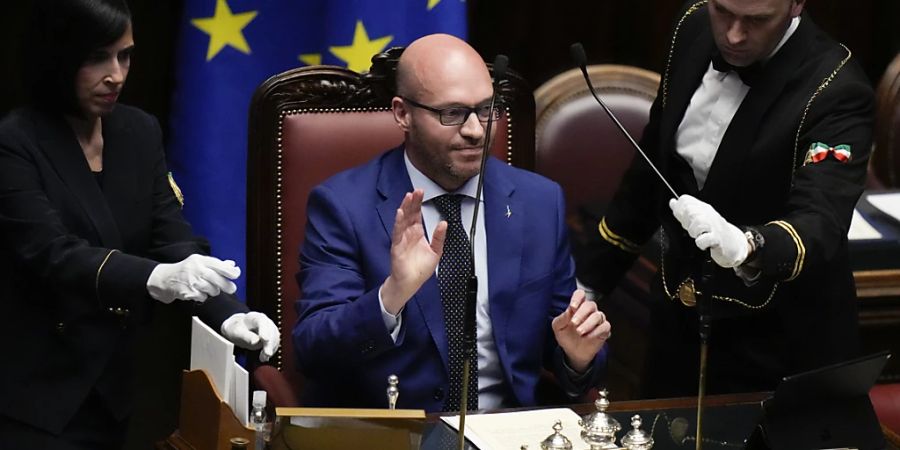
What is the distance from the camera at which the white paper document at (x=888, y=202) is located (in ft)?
12.7

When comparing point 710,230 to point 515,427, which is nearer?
point 710,230

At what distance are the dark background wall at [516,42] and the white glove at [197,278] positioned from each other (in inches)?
59.6

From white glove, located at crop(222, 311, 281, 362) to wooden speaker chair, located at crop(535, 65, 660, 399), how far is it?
140cm

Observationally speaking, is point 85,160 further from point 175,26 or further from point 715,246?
point 175,26

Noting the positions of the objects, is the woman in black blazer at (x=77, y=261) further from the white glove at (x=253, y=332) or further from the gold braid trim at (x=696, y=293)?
the gold braid trim at (x=696, y=293)

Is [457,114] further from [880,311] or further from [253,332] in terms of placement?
[880,311]

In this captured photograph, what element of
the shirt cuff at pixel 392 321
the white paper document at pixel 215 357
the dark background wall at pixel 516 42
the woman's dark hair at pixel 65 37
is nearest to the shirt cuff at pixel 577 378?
the shirt cuff at pixel 392 321

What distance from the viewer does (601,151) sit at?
13.1ft

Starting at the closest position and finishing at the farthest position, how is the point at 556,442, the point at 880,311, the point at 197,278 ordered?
the point at 556,442, the point at 197,278, the point at 880,311

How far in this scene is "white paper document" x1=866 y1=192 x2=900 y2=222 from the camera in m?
3.87

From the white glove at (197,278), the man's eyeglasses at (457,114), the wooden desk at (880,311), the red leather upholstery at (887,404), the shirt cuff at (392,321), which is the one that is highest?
the man's eyeglasses at (457,114)

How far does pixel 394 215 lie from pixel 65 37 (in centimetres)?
76

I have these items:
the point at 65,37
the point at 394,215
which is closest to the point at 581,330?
the point at 394,215

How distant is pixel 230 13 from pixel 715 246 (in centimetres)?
195
